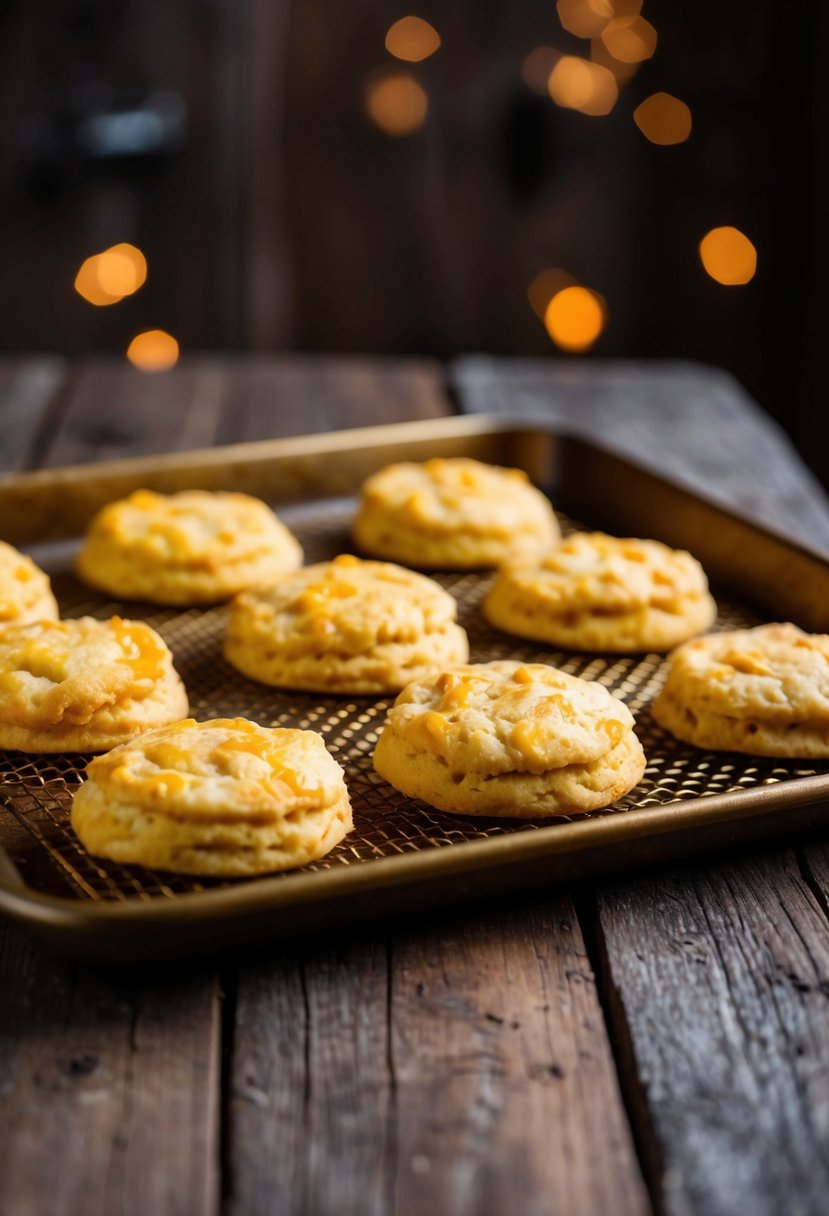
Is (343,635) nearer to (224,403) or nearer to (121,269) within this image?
(224,403)

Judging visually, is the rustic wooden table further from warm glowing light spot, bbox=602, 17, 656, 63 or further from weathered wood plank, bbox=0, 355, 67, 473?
warm glowing light spot, bbox=602, 17, 656, 63

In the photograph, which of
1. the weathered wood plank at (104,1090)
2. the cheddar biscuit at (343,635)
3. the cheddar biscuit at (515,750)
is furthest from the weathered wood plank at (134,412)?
the weathered wood plank at (104,1090)

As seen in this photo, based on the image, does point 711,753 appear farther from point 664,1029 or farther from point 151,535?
point 151,535

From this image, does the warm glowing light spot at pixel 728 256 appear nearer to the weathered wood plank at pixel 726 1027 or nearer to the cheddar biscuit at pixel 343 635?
the cheddar biscuit at pixel 343 635

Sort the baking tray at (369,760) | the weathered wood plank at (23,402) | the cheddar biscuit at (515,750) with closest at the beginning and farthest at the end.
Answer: the baking tray at (369,760) → the cheddar biscuit at (515,750) → the weathered wood plank at (23,402)

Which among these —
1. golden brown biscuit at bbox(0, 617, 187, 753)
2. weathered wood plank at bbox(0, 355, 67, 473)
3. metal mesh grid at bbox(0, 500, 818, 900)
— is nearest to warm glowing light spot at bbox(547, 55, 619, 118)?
weathered wood plank at bbox(0, 355, 67, 473)

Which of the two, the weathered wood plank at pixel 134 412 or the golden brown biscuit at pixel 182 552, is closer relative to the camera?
the golden brown biscuit at pixel 182 552
